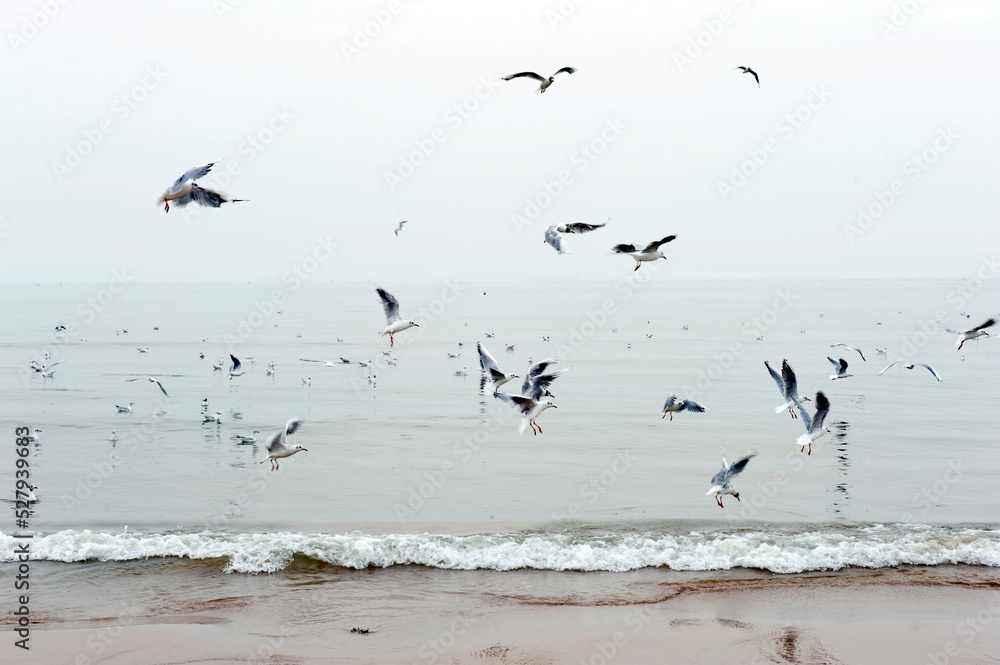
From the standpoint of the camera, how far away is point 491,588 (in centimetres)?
1361

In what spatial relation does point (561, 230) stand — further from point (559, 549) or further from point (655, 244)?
point (559, 549)

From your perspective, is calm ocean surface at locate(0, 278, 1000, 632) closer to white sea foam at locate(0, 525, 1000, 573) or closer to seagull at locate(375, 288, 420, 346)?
white sea foam at locate(0, 525, 1000, 573)

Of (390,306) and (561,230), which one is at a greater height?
(561,230)

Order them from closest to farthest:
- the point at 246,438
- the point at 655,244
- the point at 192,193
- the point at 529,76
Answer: the point at 192,193 → the point at 655,244 → the point at 529,76 → the point at 246,438

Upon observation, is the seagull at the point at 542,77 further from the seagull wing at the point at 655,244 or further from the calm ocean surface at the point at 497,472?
the calm ocean surface at the point at 497,472

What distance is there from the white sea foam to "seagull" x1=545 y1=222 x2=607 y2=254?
5.14m

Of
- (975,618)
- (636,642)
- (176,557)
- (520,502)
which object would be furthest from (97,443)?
(975,618)

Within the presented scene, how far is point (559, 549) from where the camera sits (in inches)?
589

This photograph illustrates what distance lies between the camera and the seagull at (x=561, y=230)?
14578 mm

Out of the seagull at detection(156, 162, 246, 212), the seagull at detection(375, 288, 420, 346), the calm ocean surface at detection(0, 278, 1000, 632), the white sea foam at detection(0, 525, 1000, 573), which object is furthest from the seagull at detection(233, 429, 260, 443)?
the seagull at detection(156, 162, 246, 212)

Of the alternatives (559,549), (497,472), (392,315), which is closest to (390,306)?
(392,315)

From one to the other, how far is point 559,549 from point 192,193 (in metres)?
8.24

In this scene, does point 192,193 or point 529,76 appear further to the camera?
point 529,76

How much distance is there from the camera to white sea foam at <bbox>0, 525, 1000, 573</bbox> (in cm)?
1455
